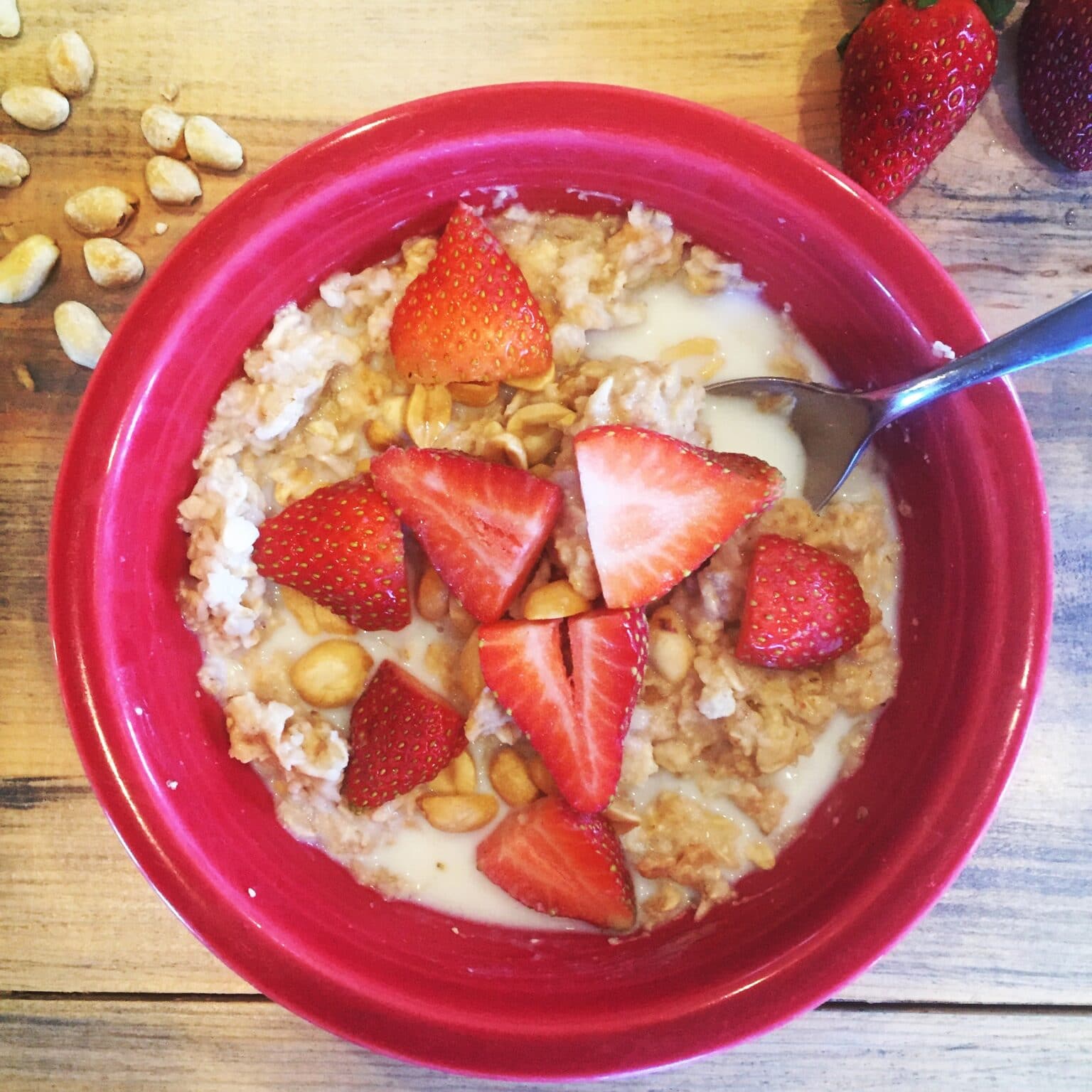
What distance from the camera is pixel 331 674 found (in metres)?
0.90

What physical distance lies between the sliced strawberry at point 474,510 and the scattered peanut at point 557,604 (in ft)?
0.10

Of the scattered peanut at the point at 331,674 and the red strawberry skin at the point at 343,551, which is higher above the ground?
the red strawberry skin at the point at 343,551

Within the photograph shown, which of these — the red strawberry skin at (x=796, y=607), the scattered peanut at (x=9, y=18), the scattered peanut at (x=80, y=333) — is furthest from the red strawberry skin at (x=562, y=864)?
the scattered peanut at (x=9, y=18)

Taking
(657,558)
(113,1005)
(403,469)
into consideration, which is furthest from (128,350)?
(113,1005)

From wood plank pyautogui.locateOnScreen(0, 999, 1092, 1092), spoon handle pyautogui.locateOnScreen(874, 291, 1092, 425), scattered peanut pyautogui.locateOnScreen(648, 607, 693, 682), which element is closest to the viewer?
spoon handle pyautogui.locateOnScreen(874, 291, 1092, 425)

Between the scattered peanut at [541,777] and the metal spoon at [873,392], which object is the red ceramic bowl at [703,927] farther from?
the scattered peanut at [541,777]

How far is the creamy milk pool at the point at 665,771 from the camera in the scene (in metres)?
0.93

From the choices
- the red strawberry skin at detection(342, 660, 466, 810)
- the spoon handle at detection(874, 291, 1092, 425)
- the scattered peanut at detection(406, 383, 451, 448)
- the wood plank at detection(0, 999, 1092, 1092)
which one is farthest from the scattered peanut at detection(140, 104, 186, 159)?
the wood plank at detection(0, 999, 1092, 1092)

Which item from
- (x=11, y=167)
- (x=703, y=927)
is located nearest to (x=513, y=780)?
(x=703, y=927)

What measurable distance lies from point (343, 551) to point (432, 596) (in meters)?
0.11

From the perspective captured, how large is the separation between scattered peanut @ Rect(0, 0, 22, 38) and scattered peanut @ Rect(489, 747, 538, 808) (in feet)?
3.06

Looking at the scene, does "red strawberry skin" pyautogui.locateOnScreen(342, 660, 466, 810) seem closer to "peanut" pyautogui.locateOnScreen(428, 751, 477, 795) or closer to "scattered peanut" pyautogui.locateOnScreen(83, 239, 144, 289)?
"peanut" pyautogui.locateOnScreen(428, 751, 477, 795)

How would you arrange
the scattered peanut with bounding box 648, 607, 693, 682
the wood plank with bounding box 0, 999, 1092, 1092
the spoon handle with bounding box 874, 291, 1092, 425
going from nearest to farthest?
the spoon handle with bounding box 874, 291, 1092, 425 → the scattered peanut with bounding box 648, 607, 693, 682 → the wood plank with bounding box 0, 999, 1092, 1092

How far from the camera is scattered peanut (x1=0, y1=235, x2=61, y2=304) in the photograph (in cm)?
97
